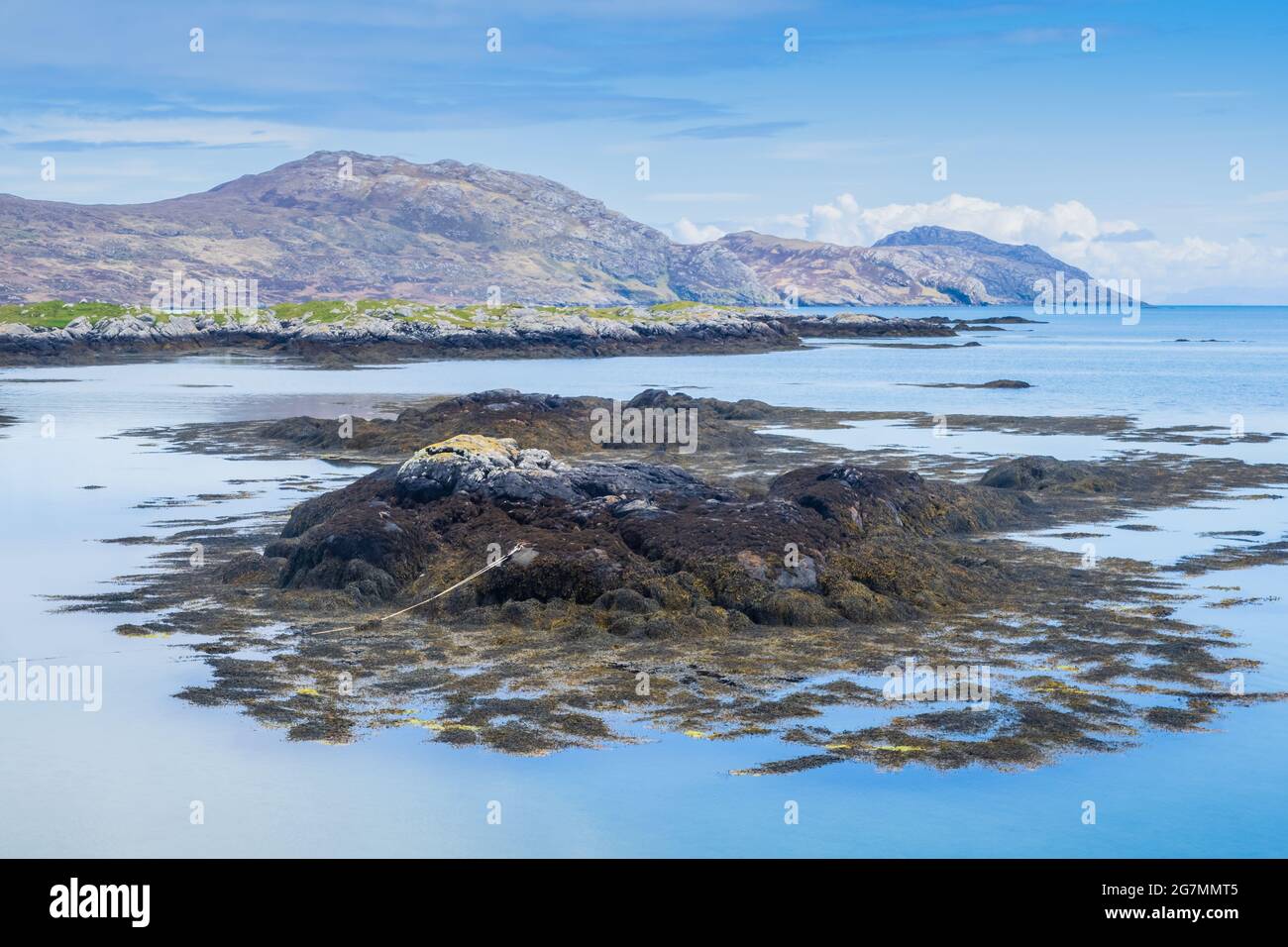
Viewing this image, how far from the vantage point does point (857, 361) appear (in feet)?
267

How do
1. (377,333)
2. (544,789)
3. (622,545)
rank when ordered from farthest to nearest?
1. (377,333)
2. (622,545)
3. (544,789)

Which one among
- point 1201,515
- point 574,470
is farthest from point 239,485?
point 1201,515

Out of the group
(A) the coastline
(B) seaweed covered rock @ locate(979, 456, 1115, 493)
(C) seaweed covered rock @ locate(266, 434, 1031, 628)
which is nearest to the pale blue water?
(C) seaweed covered rock @ locate(266, 434, 1031, 628)

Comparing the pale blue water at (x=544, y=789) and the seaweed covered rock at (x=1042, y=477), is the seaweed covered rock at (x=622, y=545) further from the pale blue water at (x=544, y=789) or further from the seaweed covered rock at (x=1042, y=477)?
the seaweed covered rock at (x=1042, y=477)

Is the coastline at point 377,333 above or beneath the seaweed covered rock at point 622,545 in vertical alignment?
above

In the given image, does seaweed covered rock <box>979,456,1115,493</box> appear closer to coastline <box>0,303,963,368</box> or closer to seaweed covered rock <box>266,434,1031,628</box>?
seaweed covered rock <box>266,434,1031,628</box>

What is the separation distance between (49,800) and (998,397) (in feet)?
151

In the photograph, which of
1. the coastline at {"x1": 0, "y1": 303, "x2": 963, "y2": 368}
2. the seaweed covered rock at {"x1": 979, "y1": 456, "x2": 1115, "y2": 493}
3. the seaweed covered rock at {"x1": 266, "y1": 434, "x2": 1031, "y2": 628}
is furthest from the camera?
the coastline at {"x1": 0, "y1": 303, "x2": 963, "y2": 368}

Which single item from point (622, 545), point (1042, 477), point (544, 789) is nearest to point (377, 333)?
point (1042, 477)

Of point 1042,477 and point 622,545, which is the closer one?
point 622,545

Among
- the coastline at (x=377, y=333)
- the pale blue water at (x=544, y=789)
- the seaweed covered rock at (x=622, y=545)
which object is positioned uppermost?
the coastline at (x=377, y=333)

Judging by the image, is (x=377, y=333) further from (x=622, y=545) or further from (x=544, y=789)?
(x=544, y=789)

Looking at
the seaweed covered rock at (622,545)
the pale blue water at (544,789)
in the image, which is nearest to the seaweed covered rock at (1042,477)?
the seaweed covered rock at (622,545)

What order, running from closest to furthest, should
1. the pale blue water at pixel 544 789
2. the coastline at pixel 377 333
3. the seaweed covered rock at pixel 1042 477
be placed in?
the pale blue water at pixel 544 789 < the seaweed covered rock at pixel 1042 477 < the coastline at pixel 377 333
